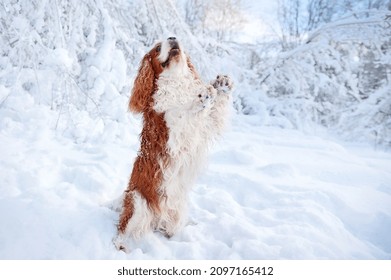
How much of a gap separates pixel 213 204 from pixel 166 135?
118 cm

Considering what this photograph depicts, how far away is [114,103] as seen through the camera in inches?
202

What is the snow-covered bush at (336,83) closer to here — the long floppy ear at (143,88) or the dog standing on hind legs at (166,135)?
the dog standing on hind legs at (166,135)

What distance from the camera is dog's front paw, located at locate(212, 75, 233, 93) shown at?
2.62 meters

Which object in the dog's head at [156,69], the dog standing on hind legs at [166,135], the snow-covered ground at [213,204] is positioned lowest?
the snow-covered ground at [213,204]

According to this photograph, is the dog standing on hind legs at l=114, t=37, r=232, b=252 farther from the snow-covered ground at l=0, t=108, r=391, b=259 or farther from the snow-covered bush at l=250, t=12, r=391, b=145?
the snow-covered bush at l=250, t=12, r=391, b=145

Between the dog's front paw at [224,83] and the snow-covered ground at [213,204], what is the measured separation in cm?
77

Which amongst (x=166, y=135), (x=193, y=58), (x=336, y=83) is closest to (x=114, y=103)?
(x=193, y=58)

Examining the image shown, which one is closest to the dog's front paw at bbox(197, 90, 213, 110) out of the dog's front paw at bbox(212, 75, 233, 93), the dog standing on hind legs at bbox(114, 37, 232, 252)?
the dog standing on hind legs at bbox(114, 37, 232, 252)

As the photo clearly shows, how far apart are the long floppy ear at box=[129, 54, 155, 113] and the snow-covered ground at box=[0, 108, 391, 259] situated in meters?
0.98

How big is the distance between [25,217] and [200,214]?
150cm

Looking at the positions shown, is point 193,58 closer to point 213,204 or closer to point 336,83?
point 213,204

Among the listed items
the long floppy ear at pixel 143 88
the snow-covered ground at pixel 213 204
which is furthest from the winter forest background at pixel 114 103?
the long floppy ear at pixel 143 88

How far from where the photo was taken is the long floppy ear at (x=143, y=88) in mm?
2520

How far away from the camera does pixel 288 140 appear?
6391 mm
